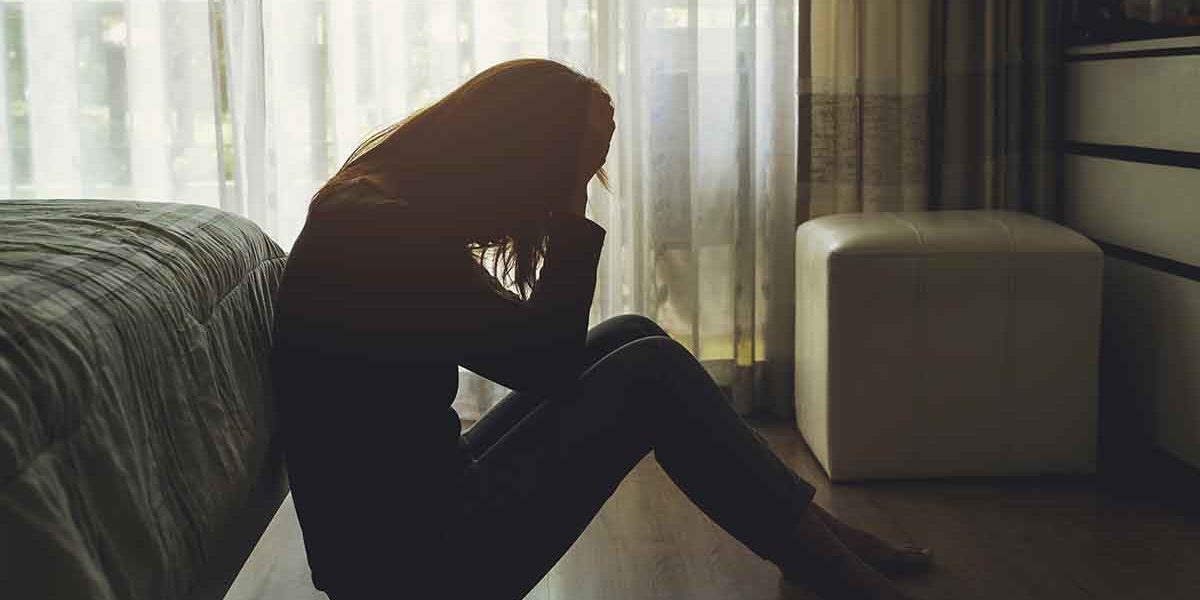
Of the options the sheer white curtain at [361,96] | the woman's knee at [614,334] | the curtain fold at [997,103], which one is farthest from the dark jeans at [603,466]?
the curtain fold at [997,103]

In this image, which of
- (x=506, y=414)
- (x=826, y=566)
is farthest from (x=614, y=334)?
(x=826, y=566)

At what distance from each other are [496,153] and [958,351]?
4.34 ft

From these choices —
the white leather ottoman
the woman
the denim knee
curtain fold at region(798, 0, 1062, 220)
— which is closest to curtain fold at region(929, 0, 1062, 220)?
curtain fold at region(798, 0, 1062, 220)

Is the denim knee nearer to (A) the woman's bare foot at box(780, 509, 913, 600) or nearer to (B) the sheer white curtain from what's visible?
(A) the woman's bare foot at box(780, 509, 913, 600)

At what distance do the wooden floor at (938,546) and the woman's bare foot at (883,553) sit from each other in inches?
1.0

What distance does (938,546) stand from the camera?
2.32 meters

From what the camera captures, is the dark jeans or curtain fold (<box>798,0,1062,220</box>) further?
curtain fold (<box>798,0,1062,220</box>)

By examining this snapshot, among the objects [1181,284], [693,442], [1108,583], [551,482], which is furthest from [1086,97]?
[551,482]

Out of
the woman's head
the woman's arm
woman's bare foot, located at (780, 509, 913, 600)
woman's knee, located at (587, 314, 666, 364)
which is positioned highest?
the woman's head

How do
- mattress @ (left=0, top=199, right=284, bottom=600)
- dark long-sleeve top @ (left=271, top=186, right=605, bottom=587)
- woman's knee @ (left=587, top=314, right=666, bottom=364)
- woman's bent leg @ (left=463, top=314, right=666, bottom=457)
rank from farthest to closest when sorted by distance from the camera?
woman's knee @ (left=587, top=314, right=666, bottom=364) < woman's bent leg @ (left=463, top=314, right=666, bottom=457) < dark long-sleeve top @ (left=271, top=186, right=605, bottom=587) < mattress @ (left=0, top=199, right=284, bottom=600)

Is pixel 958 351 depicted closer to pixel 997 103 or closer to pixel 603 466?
pixel 997 103

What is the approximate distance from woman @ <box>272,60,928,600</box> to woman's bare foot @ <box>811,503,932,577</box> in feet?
0.75

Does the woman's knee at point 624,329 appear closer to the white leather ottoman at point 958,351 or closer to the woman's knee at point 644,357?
the woman's knee at point 644,357

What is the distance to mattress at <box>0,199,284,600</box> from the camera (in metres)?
1.04
